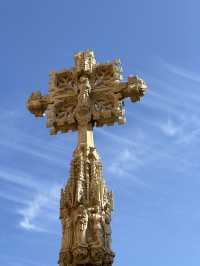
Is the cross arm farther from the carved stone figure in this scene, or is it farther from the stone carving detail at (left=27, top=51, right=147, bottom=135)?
the carved stone figure

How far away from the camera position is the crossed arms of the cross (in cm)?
1226

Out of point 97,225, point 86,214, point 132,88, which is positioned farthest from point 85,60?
point 97,225

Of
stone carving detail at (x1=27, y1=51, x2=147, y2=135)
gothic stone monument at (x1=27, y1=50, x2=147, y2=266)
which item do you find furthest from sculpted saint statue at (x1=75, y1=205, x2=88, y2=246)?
stone carving detail at (x1=27, y1=51, x2=147, y2=135)

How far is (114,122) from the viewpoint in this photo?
1212 cm

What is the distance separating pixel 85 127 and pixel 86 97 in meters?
0.94

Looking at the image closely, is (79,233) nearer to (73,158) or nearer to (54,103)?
(73,158)

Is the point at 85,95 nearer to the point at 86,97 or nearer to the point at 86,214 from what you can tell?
the point at 86,97

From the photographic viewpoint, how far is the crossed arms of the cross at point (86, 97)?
12.3 m

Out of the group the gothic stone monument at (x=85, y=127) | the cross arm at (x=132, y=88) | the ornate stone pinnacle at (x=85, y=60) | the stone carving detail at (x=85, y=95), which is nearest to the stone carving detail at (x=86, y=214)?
the gothic stone monument at (x=85, y=127)

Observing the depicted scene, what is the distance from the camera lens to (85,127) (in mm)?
11992

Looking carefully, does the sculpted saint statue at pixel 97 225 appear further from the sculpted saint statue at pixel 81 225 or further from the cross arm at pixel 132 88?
the cross arm at pixel 132 88

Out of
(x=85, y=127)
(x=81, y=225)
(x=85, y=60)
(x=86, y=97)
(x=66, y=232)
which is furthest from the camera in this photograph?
(x=85, y=60)

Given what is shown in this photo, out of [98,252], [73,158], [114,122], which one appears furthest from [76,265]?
[114,122]

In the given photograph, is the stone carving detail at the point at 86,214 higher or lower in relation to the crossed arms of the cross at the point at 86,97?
lower
